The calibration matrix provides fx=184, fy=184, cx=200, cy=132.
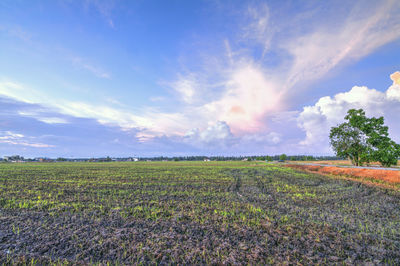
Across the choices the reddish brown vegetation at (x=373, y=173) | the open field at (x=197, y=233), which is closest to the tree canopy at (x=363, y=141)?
the reddish brown vegetation at (x=373, y=173)

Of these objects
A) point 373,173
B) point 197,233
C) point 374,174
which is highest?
point 373,173

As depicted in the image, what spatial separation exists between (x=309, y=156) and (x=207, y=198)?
206 metres

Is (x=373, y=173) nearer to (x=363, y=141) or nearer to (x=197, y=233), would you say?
(x=363, y=141)

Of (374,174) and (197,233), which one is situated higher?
(374,174)

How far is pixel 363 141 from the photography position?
37.8 metres

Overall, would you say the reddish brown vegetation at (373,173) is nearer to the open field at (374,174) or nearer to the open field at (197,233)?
the open field at (374,174)

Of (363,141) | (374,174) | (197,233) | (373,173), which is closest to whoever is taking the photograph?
(197,233)

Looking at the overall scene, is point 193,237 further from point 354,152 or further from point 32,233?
point 354,152

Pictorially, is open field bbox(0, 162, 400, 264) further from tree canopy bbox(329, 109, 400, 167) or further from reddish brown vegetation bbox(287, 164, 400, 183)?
tree canopy bbox(329, 109, 400, 167)

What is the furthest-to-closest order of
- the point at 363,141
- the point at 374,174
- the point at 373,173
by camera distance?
the point at 363,141 → the point at 373,173 → the point at 374,174

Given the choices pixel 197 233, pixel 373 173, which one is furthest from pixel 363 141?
pixel 197 233

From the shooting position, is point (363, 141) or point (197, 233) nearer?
point (197, 233)

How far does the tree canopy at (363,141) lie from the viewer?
109ft

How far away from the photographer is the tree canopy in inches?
1313
